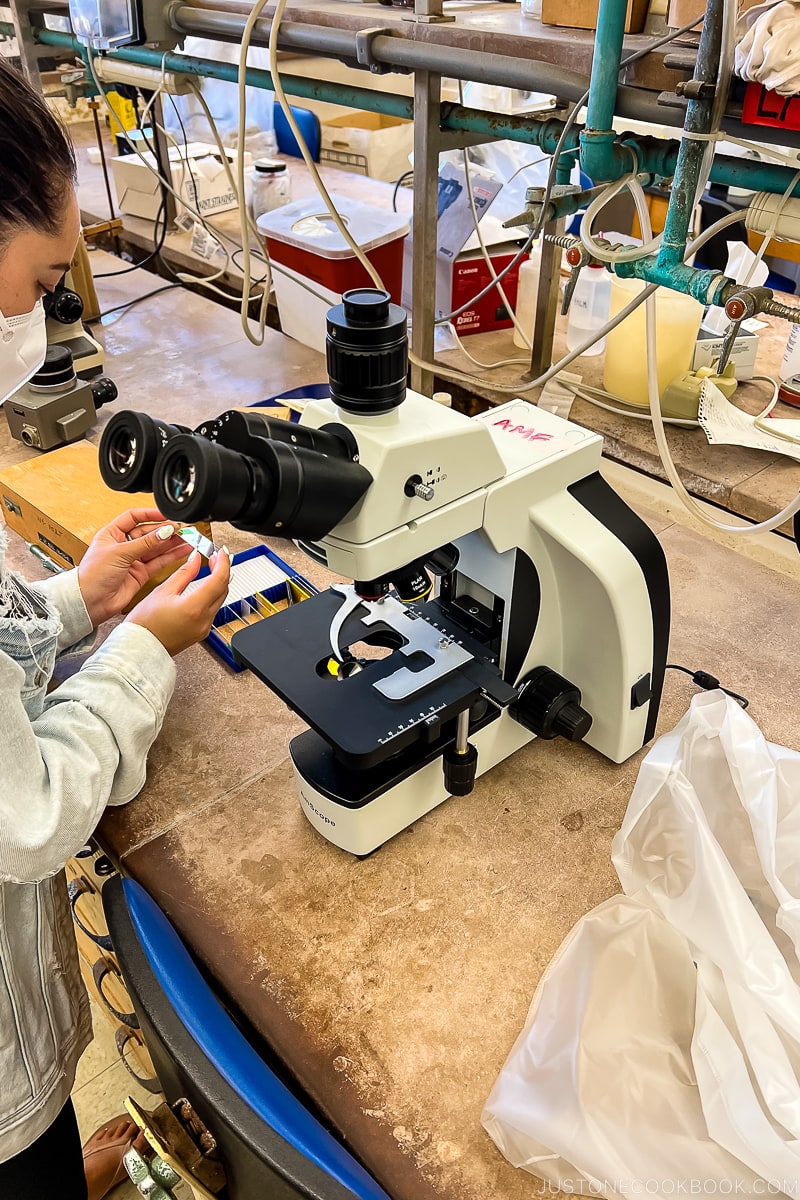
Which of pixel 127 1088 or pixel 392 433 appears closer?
pixel 392 433

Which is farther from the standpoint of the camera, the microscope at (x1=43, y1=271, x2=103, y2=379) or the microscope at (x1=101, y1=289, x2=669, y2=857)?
the microscope at (x1=43, y1=271, x2=103, y2=379)

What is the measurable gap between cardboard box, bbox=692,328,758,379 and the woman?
3.37 ft

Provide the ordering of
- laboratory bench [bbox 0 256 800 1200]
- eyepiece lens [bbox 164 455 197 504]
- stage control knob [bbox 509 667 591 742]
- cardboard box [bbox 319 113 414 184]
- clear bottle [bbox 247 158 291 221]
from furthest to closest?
1. cardboard box [bbox 319 113 414 184]
2. clear bottle [bbox 247 158 291 221]
3. stage control knob [bbox 509 667 591 742]
4. laboratory bench [bbox 0 256 800 1200]
5. eyepiece lens [bbox 164 455 197 504]

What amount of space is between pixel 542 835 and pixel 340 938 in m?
0.23

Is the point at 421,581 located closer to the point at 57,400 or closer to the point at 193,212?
the point at 57,400

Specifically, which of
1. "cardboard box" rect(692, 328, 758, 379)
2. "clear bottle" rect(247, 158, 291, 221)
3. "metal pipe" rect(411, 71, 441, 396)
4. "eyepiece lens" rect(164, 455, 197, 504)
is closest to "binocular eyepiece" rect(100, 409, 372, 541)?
"eyepiece lens" rect(164, 455, 197, 504)

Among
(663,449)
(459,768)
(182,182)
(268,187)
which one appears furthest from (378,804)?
(182,182)

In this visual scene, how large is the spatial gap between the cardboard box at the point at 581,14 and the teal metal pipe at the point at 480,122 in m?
0.11

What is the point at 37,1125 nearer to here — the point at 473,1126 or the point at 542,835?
the point at 473,1126

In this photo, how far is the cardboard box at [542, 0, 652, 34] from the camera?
102cm

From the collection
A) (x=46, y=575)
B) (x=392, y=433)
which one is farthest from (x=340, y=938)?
(x=46, y=575)

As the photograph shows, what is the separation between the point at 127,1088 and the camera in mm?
1406

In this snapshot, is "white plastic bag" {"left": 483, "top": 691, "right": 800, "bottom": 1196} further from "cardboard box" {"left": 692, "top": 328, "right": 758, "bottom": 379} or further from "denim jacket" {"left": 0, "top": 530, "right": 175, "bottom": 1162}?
"cardboard box" {"left": 692, "top": 328, "right": 758, "bottom": 379}

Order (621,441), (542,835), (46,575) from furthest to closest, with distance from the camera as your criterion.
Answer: (621,441) < (46,575) < (542,835)
